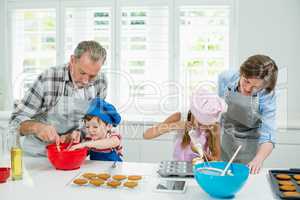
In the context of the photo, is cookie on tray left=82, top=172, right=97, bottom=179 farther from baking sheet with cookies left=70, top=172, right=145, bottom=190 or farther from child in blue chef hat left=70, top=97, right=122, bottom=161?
child in blue chef hat left=70, top=97, right=122, bottom=161

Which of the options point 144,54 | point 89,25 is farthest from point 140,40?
point 89,25

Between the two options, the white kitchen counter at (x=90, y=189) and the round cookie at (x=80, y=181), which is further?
the round cookie at (x=80, y=181)

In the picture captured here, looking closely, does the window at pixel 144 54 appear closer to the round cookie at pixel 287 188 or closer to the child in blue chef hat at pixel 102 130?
the child in blue chef hat at pixel 102 130

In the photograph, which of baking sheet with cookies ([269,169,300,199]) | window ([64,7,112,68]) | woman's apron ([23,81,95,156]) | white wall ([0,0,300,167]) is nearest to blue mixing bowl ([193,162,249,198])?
baking sheet with cookies ([269,169,300,199])

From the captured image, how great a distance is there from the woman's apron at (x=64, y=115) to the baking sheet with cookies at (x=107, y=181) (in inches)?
23.1

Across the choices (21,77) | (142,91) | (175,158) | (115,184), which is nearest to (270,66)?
(175,158)

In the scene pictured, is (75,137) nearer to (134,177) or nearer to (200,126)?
(134,177)

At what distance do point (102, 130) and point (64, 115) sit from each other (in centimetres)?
33

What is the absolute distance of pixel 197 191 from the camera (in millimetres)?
1622

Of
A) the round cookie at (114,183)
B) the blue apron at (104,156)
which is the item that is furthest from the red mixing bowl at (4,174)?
the blue apron at (104,156)

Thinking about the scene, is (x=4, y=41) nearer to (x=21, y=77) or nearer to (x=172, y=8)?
(x=21, y=77)

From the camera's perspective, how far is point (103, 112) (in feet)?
7.14

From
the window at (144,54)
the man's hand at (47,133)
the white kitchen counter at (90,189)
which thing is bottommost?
the white kitchen counter at (90,189)

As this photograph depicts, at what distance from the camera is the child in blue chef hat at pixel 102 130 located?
2.15 m
